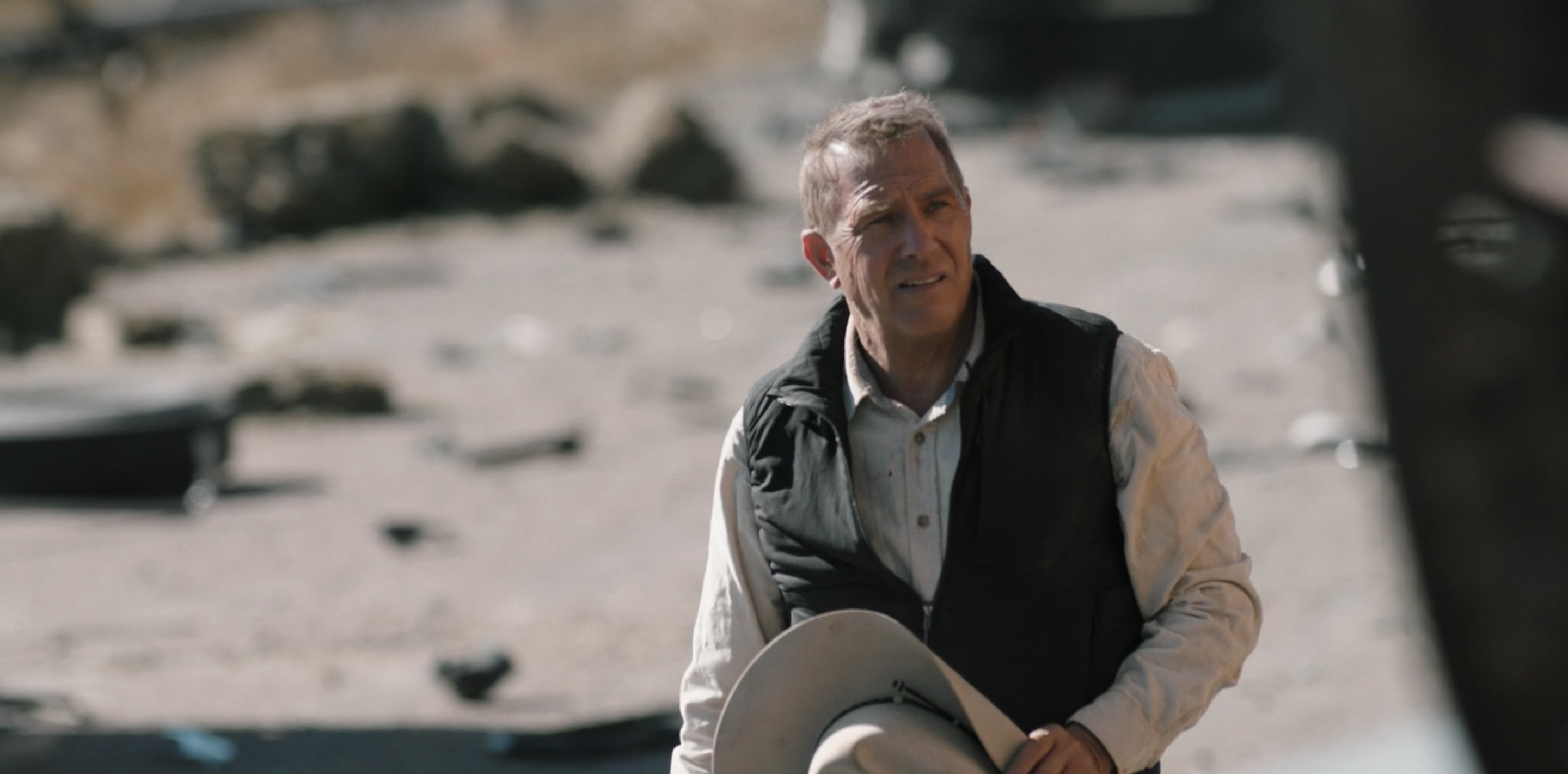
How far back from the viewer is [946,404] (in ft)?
9.99

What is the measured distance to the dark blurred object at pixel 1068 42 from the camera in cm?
2102

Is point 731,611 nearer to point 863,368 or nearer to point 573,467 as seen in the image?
point 863,368

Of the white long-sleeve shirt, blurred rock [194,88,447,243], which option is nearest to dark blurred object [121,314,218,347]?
blurred rock [194,88,447,243]

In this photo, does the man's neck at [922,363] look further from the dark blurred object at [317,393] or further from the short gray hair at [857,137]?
the dark blurred object at [317,393]

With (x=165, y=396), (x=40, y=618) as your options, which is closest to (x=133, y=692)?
(x=40, y=618)

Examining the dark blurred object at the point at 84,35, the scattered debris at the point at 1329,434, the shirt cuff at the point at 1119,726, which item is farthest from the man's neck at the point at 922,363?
the dark blurred object at the point at 84,35

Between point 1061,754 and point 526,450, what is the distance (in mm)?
7956

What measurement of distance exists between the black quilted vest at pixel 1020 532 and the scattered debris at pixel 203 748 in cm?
354

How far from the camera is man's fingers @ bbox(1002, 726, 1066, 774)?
2840mm

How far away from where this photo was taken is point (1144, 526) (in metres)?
3.00

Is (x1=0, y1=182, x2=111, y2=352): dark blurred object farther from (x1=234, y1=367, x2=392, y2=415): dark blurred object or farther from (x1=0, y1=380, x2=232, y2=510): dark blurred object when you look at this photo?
(x1=0, y1=380, x2=232, y2=510): dark blurred object

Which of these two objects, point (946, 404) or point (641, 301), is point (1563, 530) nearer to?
point (946, 404)

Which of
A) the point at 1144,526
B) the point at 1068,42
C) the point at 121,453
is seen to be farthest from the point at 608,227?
the point at 1144,526

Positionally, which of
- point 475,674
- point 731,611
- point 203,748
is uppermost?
point 731,611
